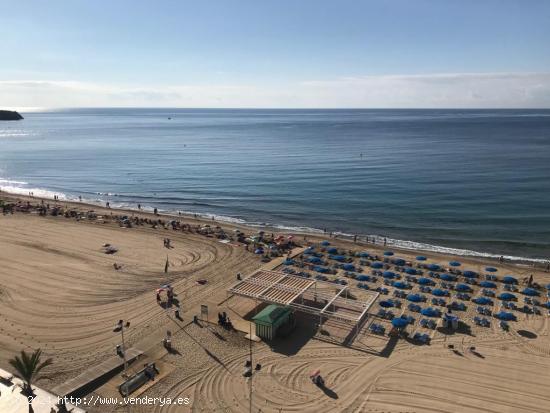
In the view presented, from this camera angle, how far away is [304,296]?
36.3 meters

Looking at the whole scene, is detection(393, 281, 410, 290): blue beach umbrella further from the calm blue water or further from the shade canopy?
the calm blue water

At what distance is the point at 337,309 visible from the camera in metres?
34.4

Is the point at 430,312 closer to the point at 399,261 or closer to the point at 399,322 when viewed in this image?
the point at 399,322

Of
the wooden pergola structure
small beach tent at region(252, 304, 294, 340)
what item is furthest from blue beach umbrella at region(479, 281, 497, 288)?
small beach tent at region(252, 304, 294, 340)

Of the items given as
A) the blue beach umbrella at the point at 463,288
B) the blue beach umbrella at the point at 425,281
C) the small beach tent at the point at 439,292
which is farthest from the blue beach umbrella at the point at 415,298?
the blue beach umbrella at the point at 463,288

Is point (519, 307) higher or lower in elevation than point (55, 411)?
higher

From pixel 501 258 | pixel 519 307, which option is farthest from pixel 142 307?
pixel 501 258

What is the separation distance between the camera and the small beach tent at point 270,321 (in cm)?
2992

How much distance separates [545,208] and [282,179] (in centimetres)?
4923

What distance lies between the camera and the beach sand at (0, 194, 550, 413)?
2428cm

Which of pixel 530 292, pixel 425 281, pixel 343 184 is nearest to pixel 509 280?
pixel 530 292

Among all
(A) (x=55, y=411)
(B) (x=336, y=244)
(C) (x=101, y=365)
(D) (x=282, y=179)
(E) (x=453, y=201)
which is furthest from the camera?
(D) (x=282, y=179)

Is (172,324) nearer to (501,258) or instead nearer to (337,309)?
(337,309)

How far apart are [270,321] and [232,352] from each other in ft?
11.1
